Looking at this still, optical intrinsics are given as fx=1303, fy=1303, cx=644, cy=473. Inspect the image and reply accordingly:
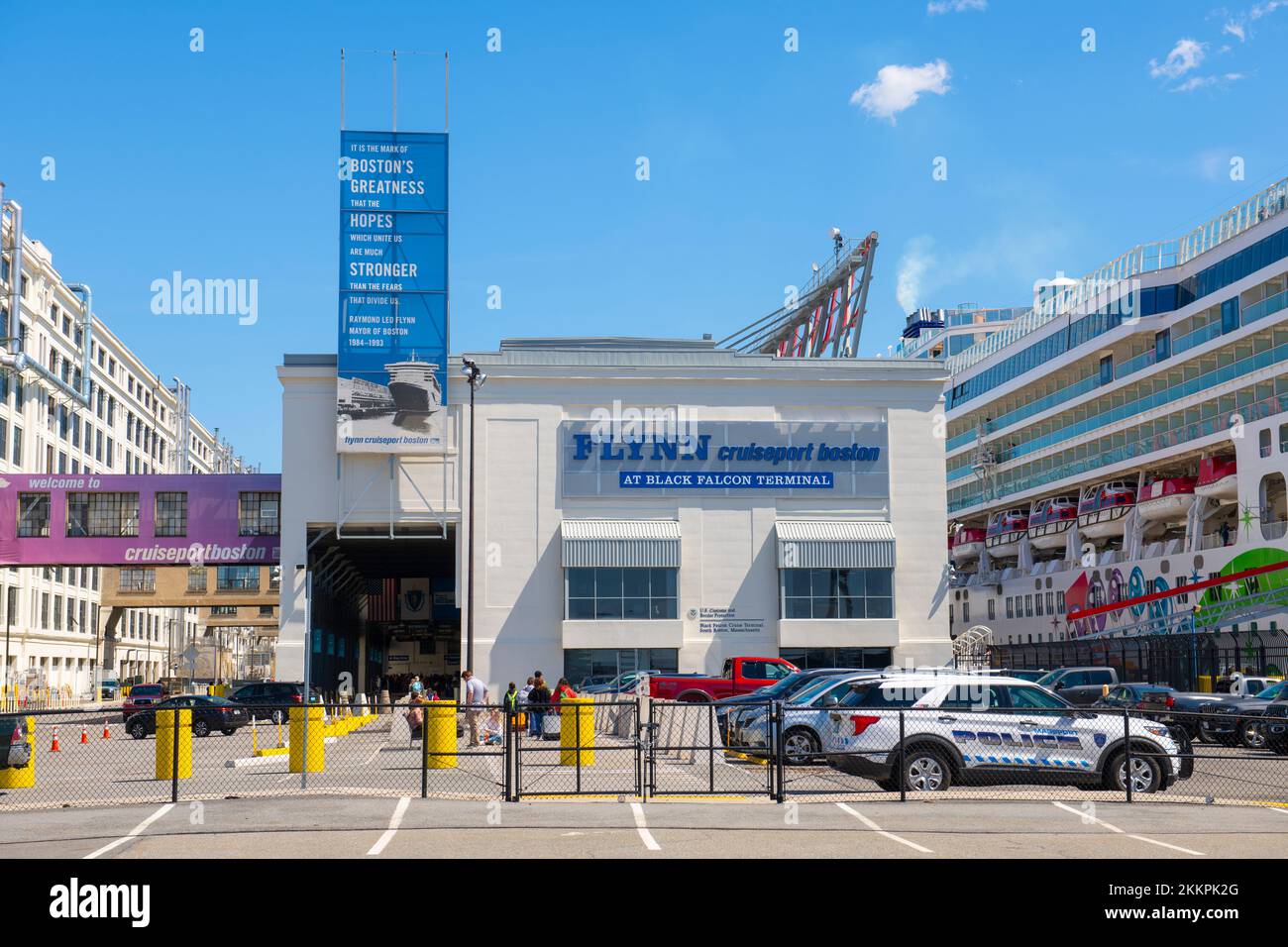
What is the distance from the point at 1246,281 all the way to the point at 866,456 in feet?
55.1

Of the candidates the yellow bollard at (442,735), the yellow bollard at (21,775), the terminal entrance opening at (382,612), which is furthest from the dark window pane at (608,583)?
the yellow bollard at (21,775)

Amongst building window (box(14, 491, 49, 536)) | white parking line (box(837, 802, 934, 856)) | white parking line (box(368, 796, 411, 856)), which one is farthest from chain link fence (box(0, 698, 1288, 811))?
building window (box(14, 491, 49, 536))

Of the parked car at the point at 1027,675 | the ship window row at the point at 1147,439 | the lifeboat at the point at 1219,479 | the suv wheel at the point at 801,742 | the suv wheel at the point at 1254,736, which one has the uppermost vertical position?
the ship window row at the point at 1147,439

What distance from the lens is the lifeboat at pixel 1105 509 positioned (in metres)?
60.4

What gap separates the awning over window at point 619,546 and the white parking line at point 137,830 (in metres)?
30.4

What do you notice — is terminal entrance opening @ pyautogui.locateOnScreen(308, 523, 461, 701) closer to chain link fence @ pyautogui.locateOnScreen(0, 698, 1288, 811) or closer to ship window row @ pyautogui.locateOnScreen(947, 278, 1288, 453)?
chain link fence @ pyautogui.locateOnScreen(0, 698, 1288, 811)

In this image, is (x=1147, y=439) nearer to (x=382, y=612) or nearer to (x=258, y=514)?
(x=258, y=514)

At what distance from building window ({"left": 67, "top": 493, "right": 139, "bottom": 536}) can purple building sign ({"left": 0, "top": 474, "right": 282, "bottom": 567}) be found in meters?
0.04

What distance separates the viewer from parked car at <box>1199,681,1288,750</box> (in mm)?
26391

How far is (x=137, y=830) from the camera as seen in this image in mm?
14016

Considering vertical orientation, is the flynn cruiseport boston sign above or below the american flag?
above

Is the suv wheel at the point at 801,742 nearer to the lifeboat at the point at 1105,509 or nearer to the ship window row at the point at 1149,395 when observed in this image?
the ship window row at the point at 1149,395
